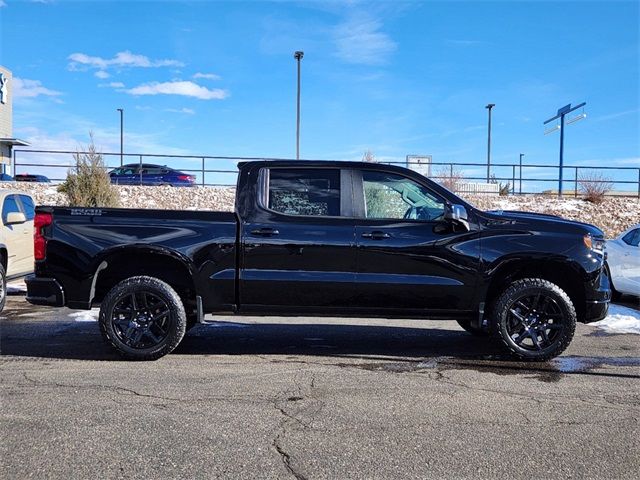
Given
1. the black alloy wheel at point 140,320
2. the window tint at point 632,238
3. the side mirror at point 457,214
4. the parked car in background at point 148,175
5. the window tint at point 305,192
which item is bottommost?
the black alloy wheel at point 140,320

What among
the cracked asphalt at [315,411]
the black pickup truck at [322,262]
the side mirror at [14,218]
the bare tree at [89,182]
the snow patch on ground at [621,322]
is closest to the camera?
the cracked asphalt at [315,411]

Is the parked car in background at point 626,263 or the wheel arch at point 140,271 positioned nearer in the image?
the wheel arch at point 140,271

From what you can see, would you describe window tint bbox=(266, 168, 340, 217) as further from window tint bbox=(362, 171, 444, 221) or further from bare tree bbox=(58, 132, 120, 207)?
bare tree bbox=(58, 132, 120, 207)

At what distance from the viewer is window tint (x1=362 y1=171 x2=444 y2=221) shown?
19.4 ft

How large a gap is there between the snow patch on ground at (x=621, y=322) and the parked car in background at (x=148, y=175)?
62.2 feet

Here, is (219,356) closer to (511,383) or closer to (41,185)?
(511,383)

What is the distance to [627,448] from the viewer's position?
12.3ft

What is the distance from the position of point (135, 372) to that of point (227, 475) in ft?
7.89

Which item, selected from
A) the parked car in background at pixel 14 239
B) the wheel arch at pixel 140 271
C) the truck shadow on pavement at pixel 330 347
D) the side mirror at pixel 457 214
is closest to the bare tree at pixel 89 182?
the parked car in background at pixel 14 239

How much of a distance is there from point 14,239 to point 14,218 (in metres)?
0.37

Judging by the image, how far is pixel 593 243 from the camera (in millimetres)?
5906

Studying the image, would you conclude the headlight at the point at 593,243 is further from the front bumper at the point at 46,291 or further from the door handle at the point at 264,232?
the front bumper at the point at 46,291

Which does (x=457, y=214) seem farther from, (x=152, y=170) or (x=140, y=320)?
(x=152, y=170)

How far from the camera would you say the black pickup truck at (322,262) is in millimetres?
5727
